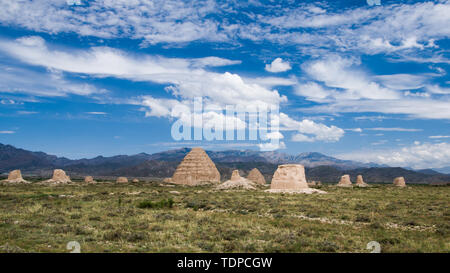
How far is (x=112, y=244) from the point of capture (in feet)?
31.4

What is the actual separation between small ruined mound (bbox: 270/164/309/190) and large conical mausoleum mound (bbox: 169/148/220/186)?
109 feet

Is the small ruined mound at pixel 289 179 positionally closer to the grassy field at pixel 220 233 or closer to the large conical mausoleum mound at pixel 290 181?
the large conical mausoleum mound at pixel 290 181

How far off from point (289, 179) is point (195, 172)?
3680 centimetres

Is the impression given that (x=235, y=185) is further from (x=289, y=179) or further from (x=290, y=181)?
(x=290, y=181)

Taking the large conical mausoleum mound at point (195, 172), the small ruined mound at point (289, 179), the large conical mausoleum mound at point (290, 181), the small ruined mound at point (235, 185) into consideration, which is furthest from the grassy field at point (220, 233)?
the large conical mausoleum mound at point (195, 172)

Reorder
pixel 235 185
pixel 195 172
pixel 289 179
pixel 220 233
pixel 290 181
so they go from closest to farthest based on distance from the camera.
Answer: pixel 220 233 → pixel 290 181 → pixel 289 179 → pixel 235 185 → pixel 195 172

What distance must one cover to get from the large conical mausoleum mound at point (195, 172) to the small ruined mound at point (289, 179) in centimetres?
3318

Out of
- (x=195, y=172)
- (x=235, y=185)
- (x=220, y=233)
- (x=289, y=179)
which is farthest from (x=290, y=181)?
(x=195, y=172)

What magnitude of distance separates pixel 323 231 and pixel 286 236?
2065mm

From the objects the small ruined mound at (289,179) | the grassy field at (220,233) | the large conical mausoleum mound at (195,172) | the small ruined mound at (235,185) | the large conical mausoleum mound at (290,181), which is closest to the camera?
the grassy field at (220,233)

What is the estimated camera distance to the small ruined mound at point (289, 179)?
33.7 meters

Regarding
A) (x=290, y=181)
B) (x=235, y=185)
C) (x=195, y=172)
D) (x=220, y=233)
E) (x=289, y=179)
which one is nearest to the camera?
(x=220, y=233)

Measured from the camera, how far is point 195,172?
68000mm
